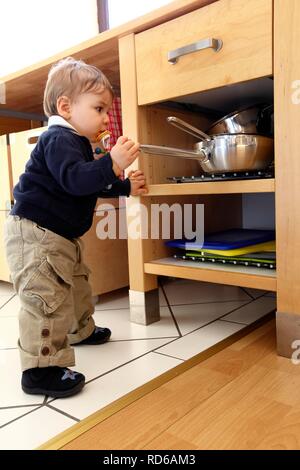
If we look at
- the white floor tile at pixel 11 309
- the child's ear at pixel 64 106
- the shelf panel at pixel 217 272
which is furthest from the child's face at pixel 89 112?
the white floor tile at pixel 11 309

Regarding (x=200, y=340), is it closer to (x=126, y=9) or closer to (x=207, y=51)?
(x=207, y=51)

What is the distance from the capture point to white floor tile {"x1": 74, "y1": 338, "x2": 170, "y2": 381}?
28.2 inches

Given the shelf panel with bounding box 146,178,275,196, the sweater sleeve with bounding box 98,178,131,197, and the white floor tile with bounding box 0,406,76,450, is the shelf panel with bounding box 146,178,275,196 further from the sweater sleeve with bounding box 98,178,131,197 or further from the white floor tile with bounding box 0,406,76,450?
the white floor tile with bounding box 0,406,76,450

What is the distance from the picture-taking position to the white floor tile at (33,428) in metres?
0.50

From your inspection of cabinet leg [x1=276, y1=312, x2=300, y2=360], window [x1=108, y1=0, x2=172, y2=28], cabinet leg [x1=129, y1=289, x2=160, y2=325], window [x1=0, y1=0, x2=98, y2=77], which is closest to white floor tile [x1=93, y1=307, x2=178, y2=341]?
cabinet leg [x1=129, y1=289, x2=160, y2=325]

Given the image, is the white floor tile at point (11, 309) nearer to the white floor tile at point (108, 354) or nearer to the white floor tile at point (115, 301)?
the white floor tile at point (115, 301)

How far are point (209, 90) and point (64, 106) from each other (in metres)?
0.28

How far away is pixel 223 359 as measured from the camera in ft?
2.36

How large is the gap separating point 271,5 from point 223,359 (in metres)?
0.60

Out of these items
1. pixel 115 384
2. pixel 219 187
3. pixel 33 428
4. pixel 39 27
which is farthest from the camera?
pixel 39 27

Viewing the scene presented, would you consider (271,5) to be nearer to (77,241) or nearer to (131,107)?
(131,107)

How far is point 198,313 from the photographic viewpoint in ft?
3.25

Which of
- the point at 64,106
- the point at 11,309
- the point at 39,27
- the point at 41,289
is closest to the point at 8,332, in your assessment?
the point at 11,309
